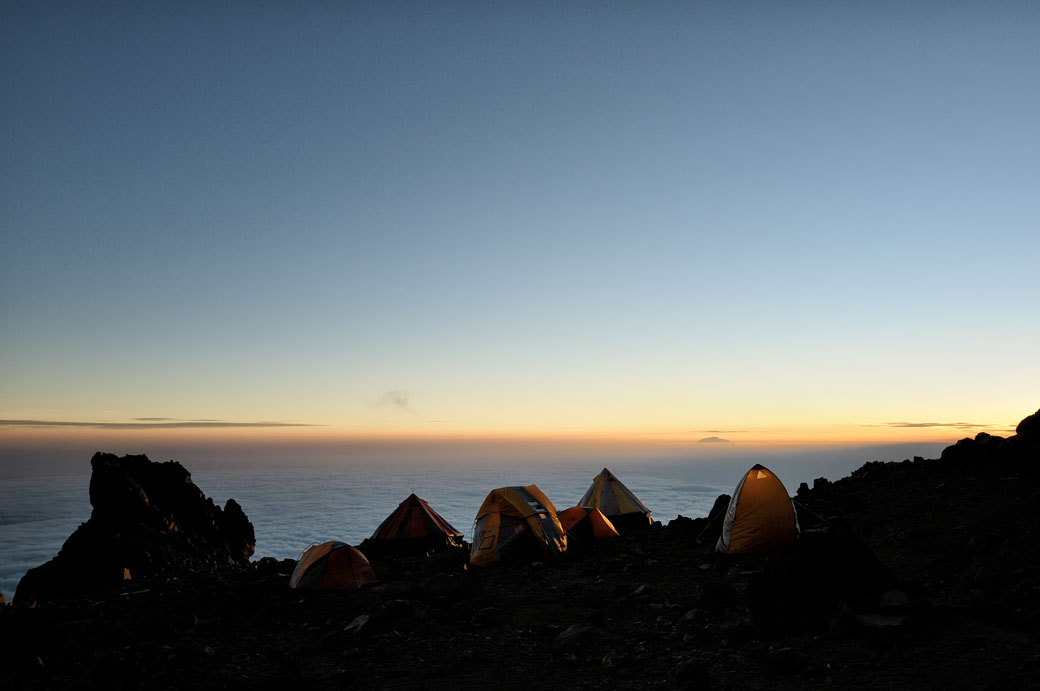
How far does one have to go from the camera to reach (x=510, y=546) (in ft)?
62.3

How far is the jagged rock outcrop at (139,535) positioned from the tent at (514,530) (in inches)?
443

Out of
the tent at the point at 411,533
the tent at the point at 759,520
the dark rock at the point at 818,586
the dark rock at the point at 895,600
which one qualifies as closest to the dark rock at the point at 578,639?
the dark rock at the point at 818,586

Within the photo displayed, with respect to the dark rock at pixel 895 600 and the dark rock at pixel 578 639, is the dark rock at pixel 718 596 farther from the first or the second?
the dark rock at pixel 895 600

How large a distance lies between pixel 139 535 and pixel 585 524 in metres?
17.6

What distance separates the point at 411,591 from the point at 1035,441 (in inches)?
776

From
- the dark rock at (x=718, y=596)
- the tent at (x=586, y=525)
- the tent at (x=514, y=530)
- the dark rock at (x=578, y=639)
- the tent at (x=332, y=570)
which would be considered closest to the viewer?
the dark rock at (x=578, y=639)

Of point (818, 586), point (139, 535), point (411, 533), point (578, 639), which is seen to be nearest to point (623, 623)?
point (578, 639)

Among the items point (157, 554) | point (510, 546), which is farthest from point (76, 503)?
point (510, 546)

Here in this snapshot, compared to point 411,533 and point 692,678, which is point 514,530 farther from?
point 692,678

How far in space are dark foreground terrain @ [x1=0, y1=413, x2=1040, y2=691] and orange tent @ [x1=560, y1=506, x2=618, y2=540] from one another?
3828 mm

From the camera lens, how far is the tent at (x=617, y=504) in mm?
28828

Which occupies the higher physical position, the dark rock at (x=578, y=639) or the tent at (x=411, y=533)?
the dark rock at (x=578, y=639)

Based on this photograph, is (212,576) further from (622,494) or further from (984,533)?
(984,533)

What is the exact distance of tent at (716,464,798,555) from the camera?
17.0 m
